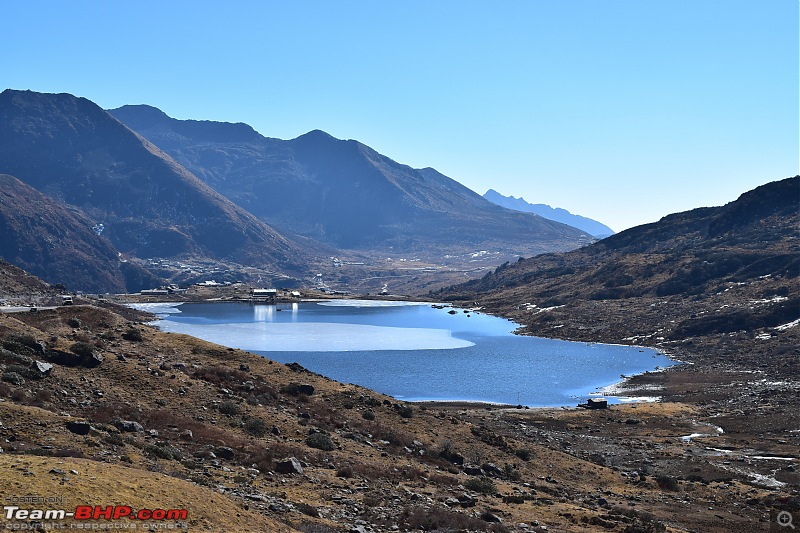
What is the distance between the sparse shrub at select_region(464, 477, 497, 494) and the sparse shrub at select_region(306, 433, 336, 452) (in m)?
8.30

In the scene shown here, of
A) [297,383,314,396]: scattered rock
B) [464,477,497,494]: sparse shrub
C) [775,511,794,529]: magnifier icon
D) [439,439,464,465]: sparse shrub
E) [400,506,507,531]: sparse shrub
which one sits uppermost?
[297,383,314,396]: scattered rock

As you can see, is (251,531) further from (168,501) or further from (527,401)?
(527,401)

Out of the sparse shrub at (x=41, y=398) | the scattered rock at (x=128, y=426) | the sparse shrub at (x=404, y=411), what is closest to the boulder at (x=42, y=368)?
the sparse shrub at (x=41, y=398)

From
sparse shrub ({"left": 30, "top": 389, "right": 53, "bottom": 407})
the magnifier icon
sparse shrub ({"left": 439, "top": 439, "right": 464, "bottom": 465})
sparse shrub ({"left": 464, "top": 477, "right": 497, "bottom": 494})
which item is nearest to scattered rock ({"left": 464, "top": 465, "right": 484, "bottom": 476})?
sparse shrub ({"left": 439, "top": 439, "right": 464, "bottom": 465})

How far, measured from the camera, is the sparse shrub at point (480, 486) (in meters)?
37.8

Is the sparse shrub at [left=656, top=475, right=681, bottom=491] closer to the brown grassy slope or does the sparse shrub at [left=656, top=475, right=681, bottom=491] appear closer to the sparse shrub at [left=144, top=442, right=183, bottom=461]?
the brown grassy slope

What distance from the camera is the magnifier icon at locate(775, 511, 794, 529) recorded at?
36.7 m

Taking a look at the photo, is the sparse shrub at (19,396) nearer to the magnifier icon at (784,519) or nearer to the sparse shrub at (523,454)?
the sparse shrub at (523,454)

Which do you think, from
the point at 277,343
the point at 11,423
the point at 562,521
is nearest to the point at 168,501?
the point at 11,423

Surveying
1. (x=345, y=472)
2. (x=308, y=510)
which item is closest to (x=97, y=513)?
(x=308, y=510)

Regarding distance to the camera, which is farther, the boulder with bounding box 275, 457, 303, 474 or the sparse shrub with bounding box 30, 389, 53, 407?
the sparse shrub with bounding box 30, 389, 53, 407

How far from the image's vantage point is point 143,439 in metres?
34.4

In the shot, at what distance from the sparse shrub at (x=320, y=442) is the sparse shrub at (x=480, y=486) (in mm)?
8297

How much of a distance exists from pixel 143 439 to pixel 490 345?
14099cm
